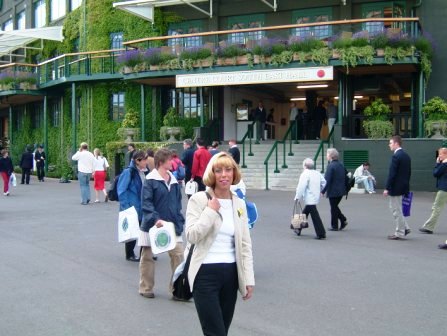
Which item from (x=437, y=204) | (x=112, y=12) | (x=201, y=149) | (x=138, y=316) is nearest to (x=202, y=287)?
(x=138, y=316)

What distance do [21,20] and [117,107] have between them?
1497 centimetres

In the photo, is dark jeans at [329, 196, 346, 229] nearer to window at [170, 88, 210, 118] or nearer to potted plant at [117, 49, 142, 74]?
potted plant at [117, 49, 142, 74]

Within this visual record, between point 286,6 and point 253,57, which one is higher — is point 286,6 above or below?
above

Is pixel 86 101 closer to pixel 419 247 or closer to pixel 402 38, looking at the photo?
pixel 402 38

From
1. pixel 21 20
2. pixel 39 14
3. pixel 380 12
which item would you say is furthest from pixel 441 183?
pixel 21 20

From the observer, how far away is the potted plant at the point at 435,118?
66.8 ft

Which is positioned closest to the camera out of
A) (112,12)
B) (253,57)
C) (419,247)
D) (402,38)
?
(419,247)

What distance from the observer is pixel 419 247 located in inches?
406

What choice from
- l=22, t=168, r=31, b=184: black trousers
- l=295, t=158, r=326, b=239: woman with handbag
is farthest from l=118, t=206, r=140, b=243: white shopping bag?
l=22, t=168, r=31, b=184: black trousers

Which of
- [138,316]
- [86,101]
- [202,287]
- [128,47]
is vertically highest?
[128,47]

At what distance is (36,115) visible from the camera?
123ft

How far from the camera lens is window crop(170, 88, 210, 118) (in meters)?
27.7

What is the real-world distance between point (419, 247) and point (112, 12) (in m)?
22.9

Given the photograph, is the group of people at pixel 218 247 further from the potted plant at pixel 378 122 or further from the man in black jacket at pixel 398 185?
the potted plant at pixel 378 122
